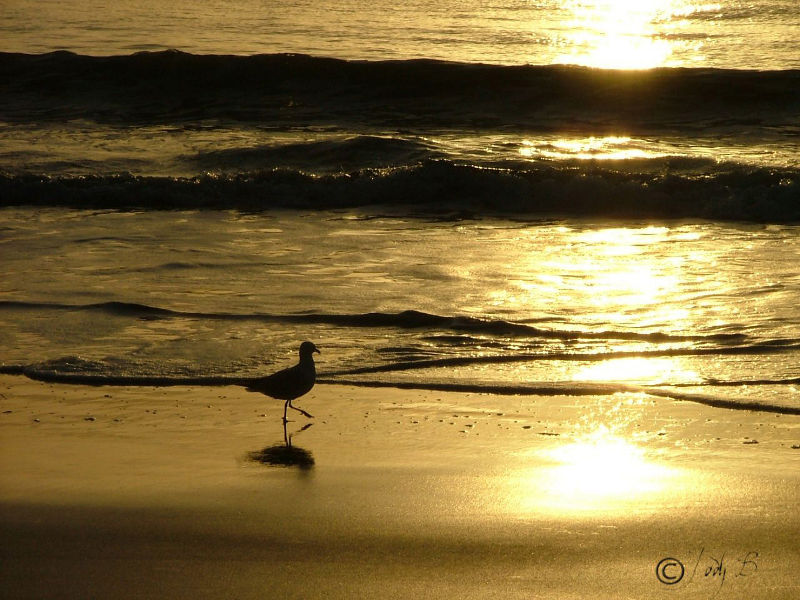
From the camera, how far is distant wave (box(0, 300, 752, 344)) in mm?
7406

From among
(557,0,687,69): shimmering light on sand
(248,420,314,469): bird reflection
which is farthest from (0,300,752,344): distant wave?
(557,0,687,69): shimmering light on sand

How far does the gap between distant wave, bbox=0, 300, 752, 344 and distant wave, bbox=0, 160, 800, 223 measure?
17.5 ft

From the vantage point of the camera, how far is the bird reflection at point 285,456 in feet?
16.8

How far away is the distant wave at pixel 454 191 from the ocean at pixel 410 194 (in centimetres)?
5

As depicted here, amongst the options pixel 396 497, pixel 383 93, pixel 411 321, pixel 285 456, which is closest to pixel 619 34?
pixel 383 93

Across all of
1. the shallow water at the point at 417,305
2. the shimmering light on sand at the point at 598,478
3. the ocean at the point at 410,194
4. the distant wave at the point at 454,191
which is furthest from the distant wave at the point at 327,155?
the shimmering light on sand at the point at 598,478

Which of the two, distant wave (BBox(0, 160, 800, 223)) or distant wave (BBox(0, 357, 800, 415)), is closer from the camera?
distant wave (BBox(0, 357, 800, 415))

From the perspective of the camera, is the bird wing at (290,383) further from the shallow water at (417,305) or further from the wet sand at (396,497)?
the shallow water at (417,305)

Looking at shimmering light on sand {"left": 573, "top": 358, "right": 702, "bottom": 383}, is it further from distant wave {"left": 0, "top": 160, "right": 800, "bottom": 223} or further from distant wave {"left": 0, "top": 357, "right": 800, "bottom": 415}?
distant wave {"left": 0, "top": 160, "right": 800, "bottom": 223}

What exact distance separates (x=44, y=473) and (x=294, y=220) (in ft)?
26.3

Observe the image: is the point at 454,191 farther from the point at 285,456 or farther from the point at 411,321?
the point at 285,456

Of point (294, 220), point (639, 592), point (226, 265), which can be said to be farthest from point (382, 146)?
point (639, 592)

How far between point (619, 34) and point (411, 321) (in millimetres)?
19058

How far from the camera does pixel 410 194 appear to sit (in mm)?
14281
